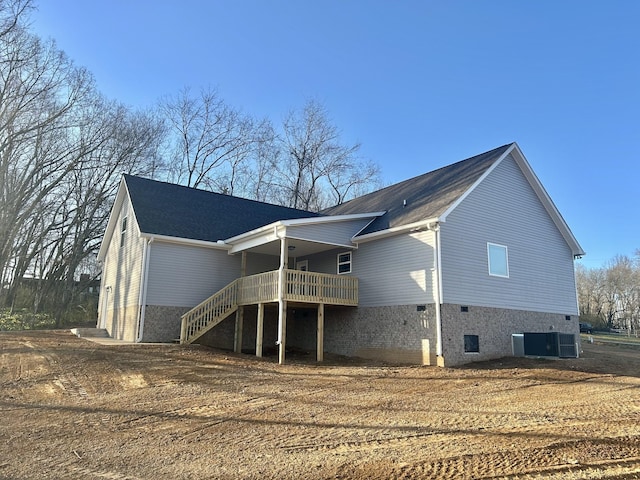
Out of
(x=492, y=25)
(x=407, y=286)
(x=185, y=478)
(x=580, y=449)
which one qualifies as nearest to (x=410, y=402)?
(x=580, y=449)

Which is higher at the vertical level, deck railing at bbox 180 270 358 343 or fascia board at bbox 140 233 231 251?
fascia board at bbox 140 233 231 251

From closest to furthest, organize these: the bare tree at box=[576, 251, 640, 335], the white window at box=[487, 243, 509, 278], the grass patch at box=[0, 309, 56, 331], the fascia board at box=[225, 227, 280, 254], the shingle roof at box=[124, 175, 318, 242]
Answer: the fascia board at box=[225, 227, 280, 254]
the white window at box=[487, 243, 509, 278]
the shingle roof at box=[124, 175, 318, 242]
the grass patch at box=[0, 309, 56, 331]
the bare tree at box=[576, 251, 640, 335]

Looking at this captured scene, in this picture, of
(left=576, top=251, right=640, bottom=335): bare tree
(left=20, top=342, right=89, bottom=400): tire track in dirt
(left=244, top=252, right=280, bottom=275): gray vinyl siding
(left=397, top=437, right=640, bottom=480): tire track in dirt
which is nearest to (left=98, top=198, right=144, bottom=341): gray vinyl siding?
(left=244, top=252, right=280, bottom=275): gray vinyl siding

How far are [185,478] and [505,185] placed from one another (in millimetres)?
14923

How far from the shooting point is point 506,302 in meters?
15.4

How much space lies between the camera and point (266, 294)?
15094mm

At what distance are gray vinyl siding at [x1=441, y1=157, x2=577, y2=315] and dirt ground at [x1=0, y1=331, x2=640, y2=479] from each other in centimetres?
311

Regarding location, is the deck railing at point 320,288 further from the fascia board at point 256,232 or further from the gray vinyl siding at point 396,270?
the fascia board at point 256,232

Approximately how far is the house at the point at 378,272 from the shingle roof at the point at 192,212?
85mm

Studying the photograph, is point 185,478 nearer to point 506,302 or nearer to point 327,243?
point 327,243

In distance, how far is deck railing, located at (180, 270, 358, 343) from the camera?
14758 mm

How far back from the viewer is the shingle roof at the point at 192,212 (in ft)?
57.4

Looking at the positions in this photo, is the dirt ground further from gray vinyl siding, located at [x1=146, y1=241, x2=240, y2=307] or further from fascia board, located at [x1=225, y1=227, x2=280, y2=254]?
fascia board, located at [x1=225, y1=227, x2=280, y2=254]

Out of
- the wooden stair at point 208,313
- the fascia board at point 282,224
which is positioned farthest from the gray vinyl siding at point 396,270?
the wooden stair at point 208,313
